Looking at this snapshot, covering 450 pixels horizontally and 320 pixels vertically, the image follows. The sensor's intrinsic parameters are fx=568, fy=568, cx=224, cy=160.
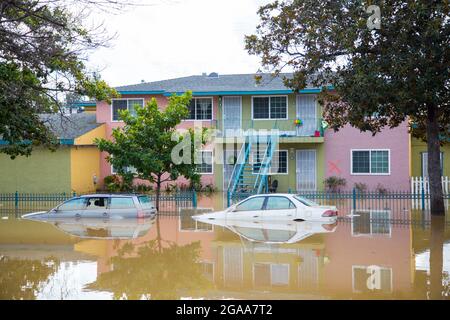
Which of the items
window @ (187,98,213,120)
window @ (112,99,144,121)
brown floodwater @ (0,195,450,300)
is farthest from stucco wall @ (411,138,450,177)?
window @ (112,99,144,121)

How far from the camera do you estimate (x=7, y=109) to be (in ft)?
44.5

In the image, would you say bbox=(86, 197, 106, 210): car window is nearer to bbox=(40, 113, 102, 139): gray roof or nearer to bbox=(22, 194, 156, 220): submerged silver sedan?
bbox=(22, 194, 156, 220): submerged silver sedan

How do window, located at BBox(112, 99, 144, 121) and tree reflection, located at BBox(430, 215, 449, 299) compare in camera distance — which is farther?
window, located at BBox(112, 99, 144, 121)

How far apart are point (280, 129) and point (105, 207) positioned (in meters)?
14.0

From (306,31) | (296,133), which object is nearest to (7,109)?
(306,31)

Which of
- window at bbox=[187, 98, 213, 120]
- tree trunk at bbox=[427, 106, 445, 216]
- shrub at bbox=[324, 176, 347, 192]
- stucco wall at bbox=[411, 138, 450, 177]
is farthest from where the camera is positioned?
window at bbox=[187, 98, 213, 120]

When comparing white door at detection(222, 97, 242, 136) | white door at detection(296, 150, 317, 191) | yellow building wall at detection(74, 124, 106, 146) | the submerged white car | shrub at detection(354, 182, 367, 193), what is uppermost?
white door at detection(222, 97, 242, 136)

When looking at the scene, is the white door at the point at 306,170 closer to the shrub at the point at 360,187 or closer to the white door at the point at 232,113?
the shrub at the point at 360,187

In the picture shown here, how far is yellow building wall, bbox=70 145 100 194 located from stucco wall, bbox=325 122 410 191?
13173mm

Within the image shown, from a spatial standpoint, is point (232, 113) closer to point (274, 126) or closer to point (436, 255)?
point (274, 126)

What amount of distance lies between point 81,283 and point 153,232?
7.02 metres

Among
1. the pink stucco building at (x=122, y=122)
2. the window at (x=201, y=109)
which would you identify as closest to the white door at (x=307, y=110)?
the pink stucco building at (x=122, y=122)

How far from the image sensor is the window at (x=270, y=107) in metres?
31.6

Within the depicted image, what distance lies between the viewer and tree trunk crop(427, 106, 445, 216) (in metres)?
19.8
